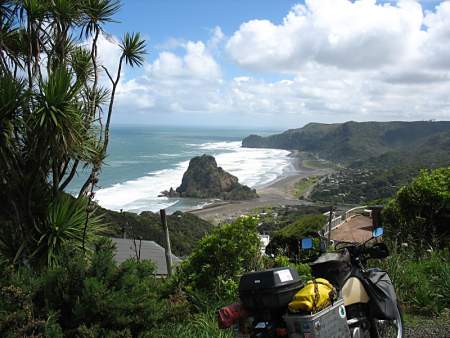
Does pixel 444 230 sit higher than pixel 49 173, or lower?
lower

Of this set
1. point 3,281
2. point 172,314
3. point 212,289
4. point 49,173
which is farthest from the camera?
point 49,173

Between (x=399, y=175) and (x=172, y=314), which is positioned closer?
(x=172, y=314)

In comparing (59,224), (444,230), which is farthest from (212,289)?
(444,230)

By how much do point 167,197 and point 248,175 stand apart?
28070 millimetres

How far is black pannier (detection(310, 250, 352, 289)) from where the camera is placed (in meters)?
3.14

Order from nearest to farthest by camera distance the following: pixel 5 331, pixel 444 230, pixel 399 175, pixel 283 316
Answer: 1. pixel 283 316
2. pixel 5 331
3. pixel 444 230
4. pixel 399 175

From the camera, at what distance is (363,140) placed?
538 ft

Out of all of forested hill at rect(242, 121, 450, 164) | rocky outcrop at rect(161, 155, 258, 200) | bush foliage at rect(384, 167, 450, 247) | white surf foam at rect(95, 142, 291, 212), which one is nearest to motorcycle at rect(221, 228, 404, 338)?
bush foliage at rect(384, 167, 450, 247)

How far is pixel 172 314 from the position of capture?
4191 mm

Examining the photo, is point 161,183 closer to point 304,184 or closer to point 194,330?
point 304,184

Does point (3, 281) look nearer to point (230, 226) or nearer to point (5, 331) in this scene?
point (5, 331)

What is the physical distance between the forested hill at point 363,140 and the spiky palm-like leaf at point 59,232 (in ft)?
438

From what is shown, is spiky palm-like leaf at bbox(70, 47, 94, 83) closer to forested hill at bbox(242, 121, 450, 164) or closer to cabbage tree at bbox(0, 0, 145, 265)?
cabbage tree at bbox(0, 0, 145, 265)

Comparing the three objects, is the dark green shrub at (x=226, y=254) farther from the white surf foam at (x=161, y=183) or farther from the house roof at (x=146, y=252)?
the white surf foam at (x=161, y=183)
